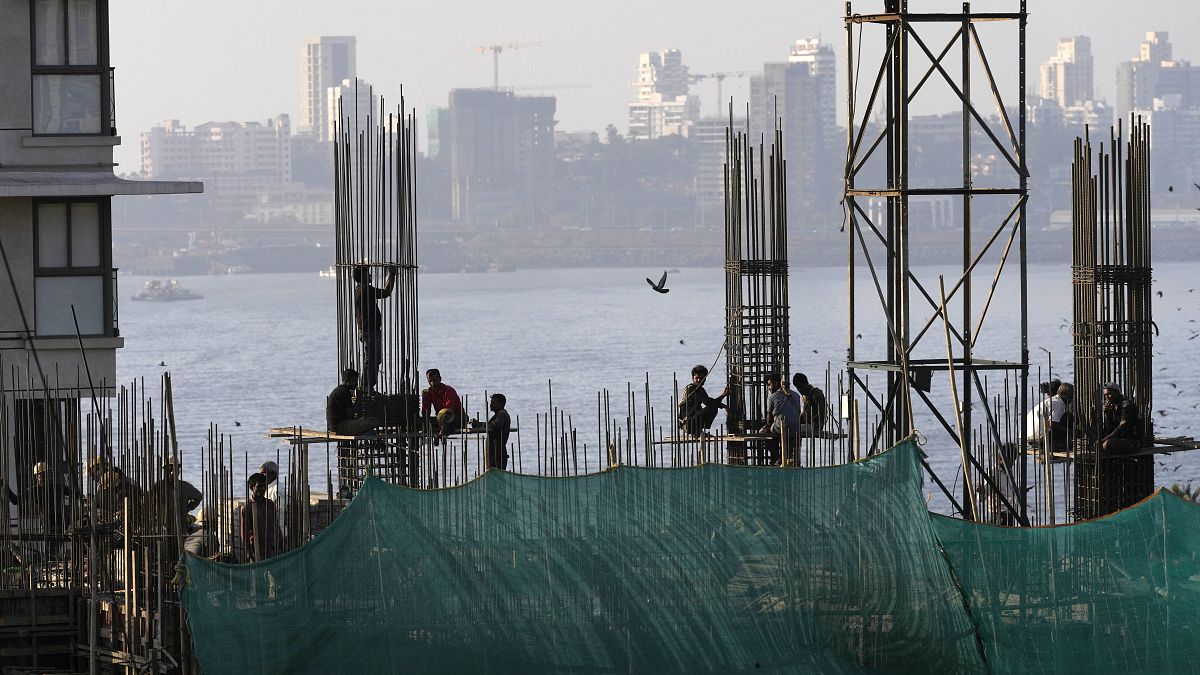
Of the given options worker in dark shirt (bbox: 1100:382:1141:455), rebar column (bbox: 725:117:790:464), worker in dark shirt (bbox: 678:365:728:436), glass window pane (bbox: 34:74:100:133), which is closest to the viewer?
worker in dark shirt (bbox: 1100:382:1141:455)

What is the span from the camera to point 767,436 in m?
22.6

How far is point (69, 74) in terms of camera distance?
2297cm

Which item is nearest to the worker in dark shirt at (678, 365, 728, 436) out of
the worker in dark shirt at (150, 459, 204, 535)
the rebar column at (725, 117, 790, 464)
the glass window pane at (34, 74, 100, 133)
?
the rebar column at (725, 117, 790, 464)

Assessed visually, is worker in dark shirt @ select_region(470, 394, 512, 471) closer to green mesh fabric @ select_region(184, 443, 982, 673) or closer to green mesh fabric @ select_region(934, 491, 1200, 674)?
green mesh fabric @ select_region(184, 443, 982, 673)

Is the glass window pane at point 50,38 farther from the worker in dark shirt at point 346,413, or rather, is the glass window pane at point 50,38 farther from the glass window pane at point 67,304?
the worker in dark shirt at point 346,413

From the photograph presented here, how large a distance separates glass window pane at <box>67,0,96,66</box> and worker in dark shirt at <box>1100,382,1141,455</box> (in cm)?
1171

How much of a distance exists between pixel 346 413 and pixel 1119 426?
317 inches

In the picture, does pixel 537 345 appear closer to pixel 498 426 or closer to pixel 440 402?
pixel 440 402

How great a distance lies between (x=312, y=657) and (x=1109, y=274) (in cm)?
1234

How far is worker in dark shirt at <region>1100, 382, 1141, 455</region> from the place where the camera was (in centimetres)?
2075

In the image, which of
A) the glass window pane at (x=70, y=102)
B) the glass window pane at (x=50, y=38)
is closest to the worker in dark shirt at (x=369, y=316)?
the glass window pane at (x=70, y=102)

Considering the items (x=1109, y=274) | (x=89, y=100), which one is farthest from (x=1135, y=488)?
(x=89, y=100)

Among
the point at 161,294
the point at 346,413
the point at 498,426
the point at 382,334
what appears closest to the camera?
the point at 498,426

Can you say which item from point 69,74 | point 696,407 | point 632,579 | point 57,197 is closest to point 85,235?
point 57,197
